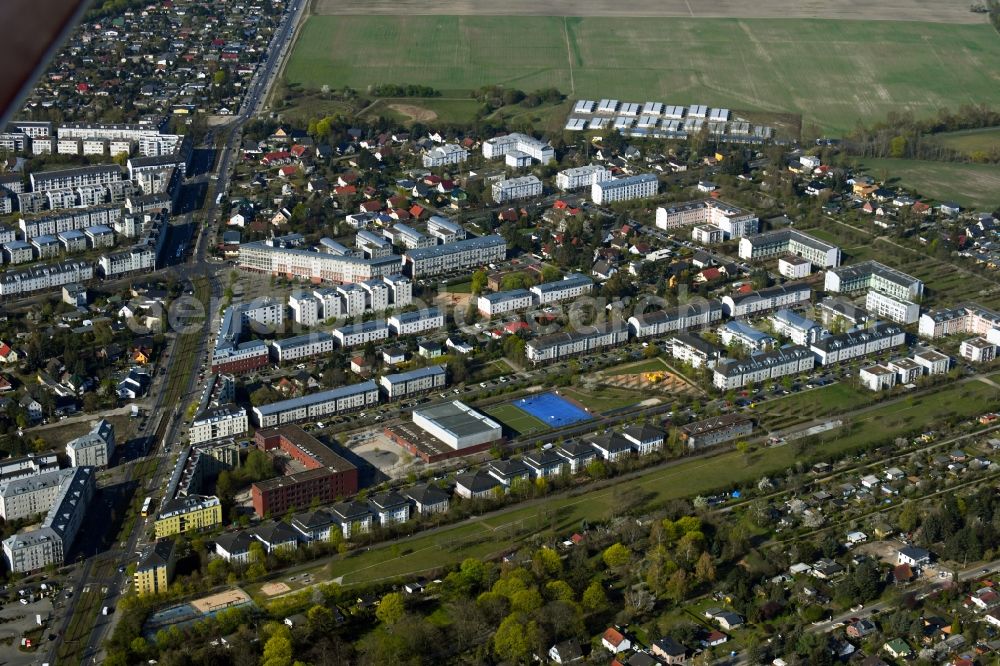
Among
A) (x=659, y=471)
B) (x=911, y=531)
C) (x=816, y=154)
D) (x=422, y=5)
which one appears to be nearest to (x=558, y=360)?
(x=659, y=471)

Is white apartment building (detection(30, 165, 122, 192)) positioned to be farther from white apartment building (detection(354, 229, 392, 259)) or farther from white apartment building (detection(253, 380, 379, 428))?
white apartment building (detection(253, 380, 379, 428))

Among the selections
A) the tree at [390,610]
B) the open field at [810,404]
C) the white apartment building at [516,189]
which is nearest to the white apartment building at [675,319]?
the open field at [810,404]

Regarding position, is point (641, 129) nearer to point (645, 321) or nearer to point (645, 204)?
point (645, 204)

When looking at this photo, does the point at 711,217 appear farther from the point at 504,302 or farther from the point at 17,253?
the point at 17,253

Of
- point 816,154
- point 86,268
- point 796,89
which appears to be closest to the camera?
point 86,268

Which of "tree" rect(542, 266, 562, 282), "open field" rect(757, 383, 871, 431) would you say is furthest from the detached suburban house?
"tree" rect(542, 266, 562, 282)

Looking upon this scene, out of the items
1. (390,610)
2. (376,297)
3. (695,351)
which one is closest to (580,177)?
(376,297)

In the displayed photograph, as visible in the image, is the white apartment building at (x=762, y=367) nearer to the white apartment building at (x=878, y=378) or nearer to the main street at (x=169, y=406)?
the white apartment building at (x=878, y=378)
